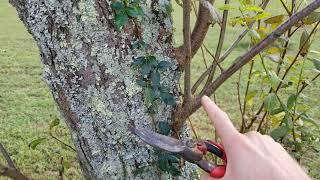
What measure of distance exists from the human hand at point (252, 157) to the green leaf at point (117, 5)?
0.32 meters

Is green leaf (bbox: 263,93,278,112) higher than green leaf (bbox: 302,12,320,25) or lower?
lower

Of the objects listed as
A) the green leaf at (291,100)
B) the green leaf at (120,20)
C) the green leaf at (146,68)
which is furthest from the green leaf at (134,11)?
the green leaf at (291,100)

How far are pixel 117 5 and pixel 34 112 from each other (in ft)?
9.97

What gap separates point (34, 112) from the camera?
4.10 m

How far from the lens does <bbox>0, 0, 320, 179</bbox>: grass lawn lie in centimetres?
333

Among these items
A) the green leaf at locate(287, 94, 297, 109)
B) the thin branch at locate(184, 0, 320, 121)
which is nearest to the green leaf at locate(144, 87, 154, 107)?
the thin branch at locate(184, 0, 320, 121)

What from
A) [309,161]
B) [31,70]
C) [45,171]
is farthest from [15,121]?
[309,161]

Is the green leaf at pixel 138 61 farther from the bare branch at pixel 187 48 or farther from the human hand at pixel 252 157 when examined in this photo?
the human hand at pixel 252 157

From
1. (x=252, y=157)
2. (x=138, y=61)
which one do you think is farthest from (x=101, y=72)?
(x=252, y=157)

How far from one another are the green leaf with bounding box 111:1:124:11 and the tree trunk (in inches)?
0.7

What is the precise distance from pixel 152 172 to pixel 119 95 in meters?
0.23

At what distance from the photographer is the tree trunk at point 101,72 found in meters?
1.22

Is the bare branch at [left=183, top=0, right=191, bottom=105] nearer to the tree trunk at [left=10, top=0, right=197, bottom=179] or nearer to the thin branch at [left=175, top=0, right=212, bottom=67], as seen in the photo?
the tree trunk at [left=10, top=0, right=197, bottom=179]

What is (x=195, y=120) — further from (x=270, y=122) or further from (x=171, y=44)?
(x=171, y=44)
